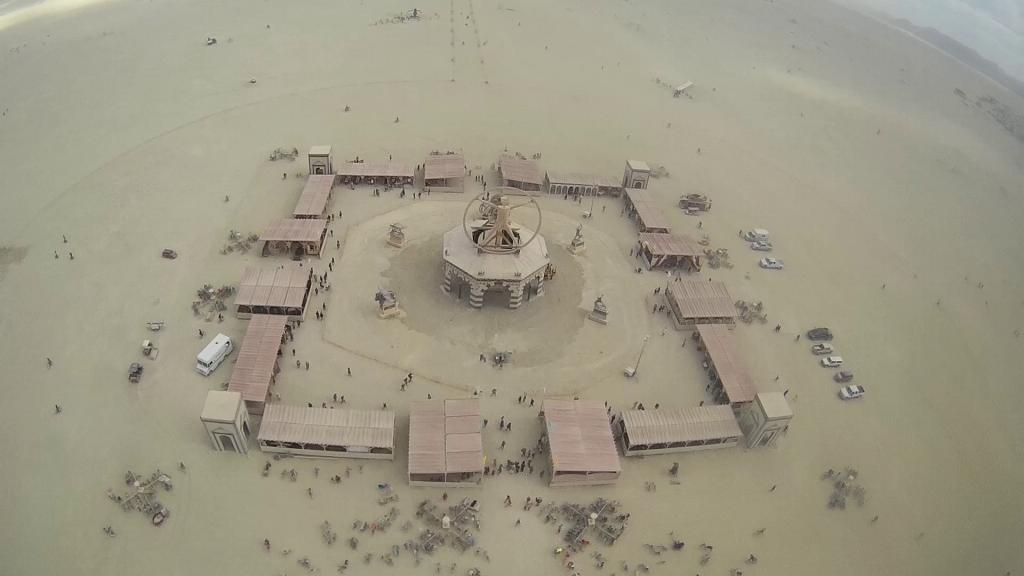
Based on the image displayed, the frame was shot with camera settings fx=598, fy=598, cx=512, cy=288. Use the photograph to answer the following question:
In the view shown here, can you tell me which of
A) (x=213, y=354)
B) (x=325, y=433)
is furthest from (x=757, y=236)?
(x=213, y=354)

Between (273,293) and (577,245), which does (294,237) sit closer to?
(273,293)

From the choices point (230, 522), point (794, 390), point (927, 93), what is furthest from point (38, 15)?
point (927, 93)

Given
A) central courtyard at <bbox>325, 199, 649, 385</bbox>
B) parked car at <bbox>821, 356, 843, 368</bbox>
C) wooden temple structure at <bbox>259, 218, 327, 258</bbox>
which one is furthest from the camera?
wooden temple structure at <bbox>259, 218, 327, 258</bbox>

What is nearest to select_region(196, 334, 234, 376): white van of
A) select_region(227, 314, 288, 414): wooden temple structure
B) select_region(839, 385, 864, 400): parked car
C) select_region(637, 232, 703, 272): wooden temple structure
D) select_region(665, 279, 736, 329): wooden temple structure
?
select_region(227, 314, 288, 414): wooden temple structure

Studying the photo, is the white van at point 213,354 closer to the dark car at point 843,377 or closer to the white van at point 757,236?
the dark car at point 843,377

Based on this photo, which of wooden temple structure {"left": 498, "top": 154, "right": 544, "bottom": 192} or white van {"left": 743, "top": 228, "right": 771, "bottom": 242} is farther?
wooden temple structure {"left": 498, "top": 154, "right": 544, "bottom": 192}

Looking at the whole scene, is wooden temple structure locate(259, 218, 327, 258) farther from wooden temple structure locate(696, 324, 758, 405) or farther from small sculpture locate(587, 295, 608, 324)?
wooden temple structure locate(696, 324, 758, 405)

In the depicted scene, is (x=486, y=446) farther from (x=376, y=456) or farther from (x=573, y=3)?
(x=573, y=3)
